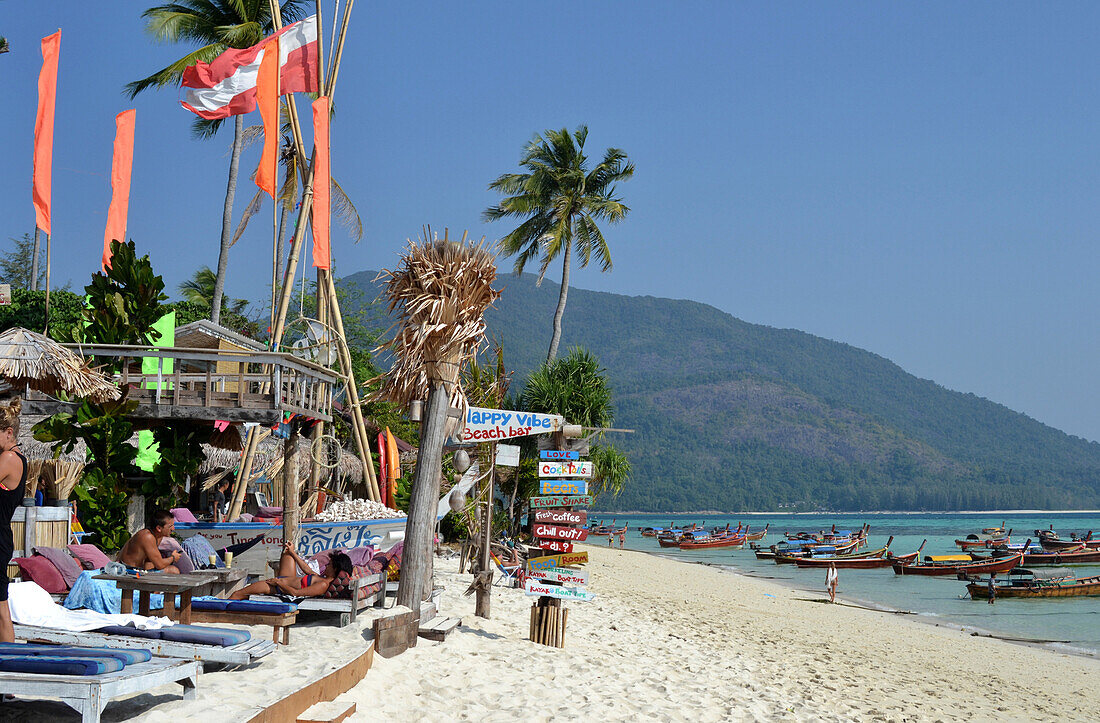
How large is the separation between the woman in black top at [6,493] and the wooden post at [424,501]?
148 inches

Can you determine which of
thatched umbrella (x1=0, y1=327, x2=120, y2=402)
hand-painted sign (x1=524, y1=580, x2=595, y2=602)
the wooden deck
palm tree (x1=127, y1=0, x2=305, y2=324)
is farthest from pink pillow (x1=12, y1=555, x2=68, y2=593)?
palm tree (x1=127, y1=0, x2=305, y2=324)

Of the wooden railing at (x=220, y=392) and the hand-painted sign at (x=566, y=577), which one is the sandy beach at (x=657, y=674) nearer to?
the hand-painted sign at (x=566, y=577)

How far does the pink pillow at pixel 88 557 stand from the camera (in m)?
8.56

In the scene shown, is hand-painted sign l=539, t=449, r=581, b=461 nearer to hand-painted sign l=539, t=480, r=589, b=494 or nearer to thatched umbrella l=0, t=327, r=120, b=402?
hand-painted sign l=539, t=480, r=589, b=494

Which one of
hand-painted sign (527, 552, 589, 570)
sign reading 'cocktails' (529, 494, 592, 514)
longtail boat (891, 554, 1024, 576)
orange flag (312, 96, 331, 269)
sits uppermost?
orange flag (312, 96, 331, 269)

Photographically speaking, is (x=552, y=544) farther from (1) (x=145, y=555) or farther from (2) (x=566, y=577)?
(1) (x=145, y=555)

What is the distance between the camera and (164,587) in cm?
660

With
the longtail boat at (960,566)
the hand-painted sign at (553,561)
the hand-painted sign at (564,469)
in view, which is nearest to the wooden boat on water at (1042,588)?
the longtail boat at (960,566)

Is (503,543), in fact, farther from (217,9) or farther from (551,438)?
(217,9)

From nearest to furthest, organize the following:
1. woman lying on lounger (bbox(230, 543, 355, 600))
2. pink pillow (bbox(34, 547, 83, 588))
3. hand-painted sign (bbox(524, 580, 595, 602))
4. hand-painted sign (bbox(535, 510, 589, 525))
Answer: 1. pink pillow (bbox(34, 547, 83, 588))
2. woman lying on lounger (bbox(230, 543, 355, 600))
3. hand-painted sign (bbox(524, 580, 595, 602))
4. hand-painted sign (bbox(535, 510, 589, 525))

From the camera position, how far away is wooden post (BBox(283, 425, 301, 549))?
35.2ft

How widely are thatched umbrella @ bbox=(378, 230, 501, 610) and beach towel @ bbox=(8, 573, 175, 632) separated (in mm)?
2768

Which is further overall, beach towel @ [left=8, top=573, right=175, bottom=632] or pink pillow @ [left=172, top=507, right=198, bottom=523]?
pink pillow @ [left=172, top=507, right=198, bottom=523]

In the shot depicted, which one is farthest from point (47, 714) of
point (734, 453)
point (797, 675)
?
point (734, 453)
